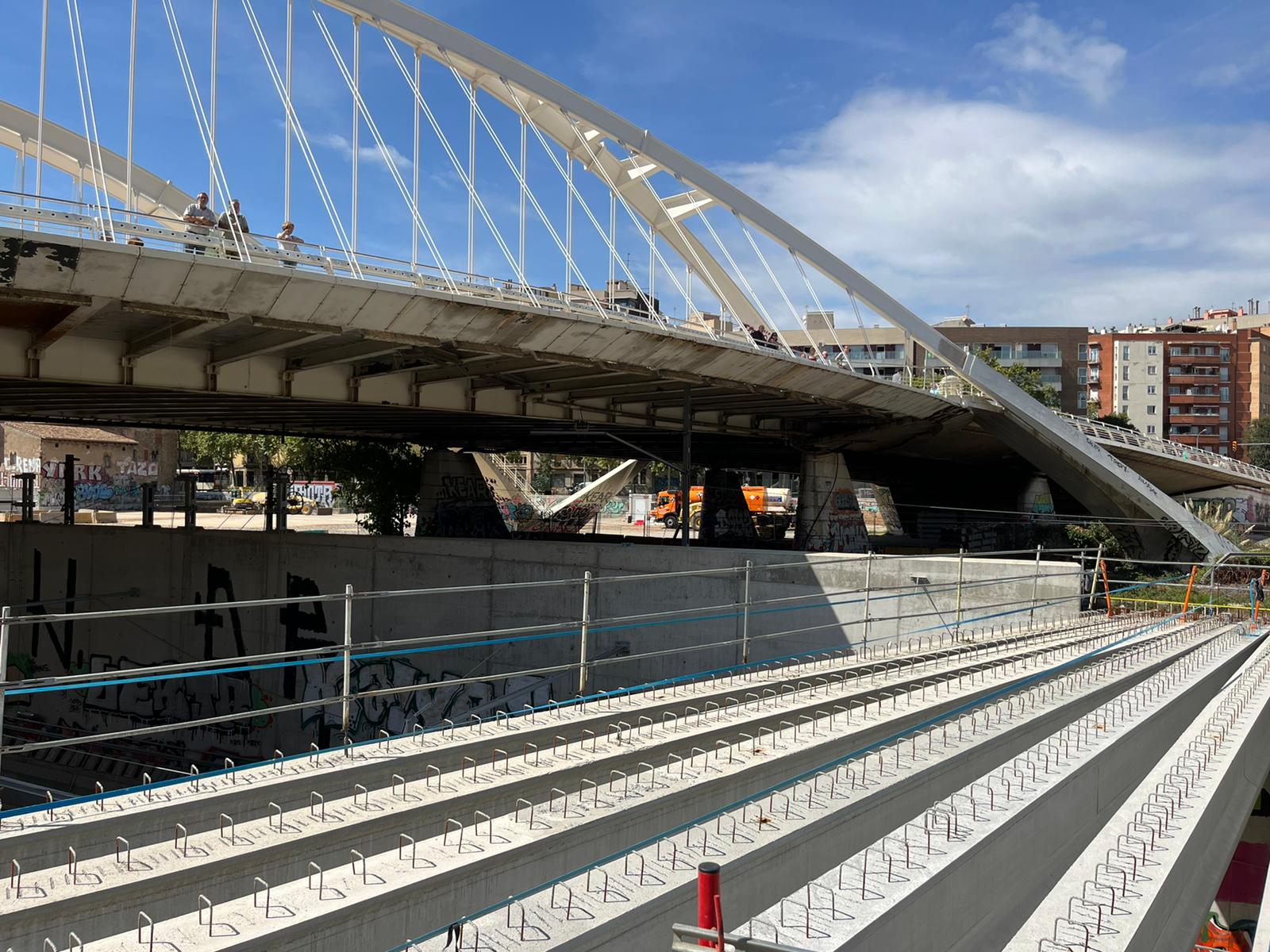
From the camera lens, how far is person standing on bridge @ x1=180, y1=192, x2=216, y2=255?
1200 cm

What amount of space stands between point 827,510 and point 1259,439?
84.8m

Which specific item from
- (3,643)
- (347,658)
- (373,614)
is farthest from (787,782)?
(373,614)

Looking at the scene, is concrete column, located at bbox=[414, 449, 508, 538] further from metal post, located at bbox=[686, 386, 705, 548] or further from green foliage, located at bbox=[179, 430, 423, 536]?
metal post, located at bbox=[686, 386, 705, 548]

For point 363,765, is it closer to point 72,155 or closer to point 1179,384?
point 72,155

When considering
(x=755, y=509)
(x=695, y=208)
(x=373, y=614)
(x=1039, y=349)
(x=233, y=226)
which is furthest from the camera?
(x=1039, y=349)

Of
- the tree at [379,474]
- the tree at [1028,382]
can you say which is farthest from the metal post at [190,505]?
the tree at [1028,382]

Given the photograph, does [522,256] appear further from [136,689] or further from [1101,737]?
[136,689]

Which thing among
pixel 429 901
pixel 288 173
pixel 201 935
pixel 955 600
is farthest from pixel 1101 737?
pixel 288 173

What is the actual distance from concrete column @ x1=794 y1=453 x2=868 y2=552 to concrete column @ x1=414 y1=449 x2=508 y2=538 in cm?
1023

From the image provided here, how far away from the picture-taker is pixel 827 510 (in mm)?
30734

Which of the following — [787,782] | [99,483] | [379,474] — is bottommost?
[787,782]

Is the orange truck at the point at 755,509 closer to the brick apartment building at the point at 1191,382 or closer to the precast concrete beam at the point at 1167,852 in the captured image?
the precast concrete beam at the point at 1167,852

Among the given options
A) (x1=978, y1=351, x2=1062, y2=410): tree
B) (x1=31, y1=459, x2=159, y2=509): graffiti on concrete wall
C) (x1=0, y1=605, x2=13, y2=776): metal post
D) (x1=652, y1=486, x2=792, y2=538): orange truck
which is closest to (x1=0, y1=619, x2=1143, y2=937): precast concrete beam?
(x1=0, y1=605, x2=13, y2=776): metal post

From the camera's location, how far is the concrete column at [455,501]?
106 ft
